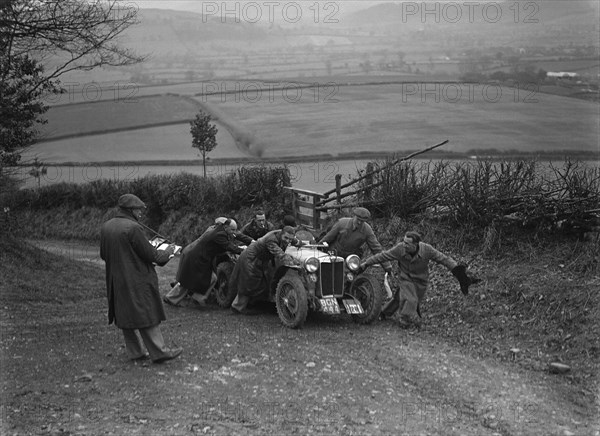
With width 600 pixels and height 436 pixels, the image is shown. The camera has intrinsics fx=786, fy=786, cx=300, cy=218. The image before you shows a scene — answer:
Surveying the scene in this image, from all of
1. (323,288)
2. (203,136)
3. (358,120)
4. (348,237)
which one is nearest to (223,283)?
(348,237)

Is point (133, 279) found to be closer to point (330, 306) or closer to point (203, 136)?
point (330, 306)

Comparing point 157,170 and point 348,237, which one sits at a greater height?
point 348,237

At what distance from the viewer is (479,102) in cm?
3669

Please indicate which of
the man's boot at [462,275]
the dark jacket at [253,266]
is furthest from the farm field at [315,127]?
the man's boot at [462,275]

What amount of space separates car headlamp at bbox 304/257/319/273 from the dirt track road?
39.3 inches

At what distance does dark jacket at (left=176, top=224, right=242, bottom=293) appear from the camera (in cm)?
1495

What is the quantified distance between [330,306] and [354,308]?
430 millimetres

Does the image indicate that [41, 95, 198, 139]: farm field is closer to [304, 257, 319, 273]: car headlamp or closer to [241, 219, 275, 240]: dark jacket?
[241, 219, 275, 240]: dark jacket

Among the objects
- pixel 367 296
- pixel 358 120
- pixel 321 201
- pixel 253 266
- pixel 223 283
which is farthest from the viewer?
pixel 358 120

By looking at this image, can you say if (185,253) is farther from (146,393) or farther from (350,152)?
(350,152)

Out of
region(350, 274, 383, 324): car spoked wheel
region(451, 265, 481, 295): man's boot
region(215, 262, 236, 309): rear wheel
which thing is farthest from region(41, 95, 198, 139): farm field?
region(451, 265, 481, 295): man's boot

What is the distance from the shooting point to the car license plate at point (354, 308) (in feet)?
42.9

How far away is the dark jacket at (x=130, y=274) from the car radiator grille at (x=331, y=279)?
3404 millimetres

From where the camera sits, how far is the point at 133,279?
418 inches
